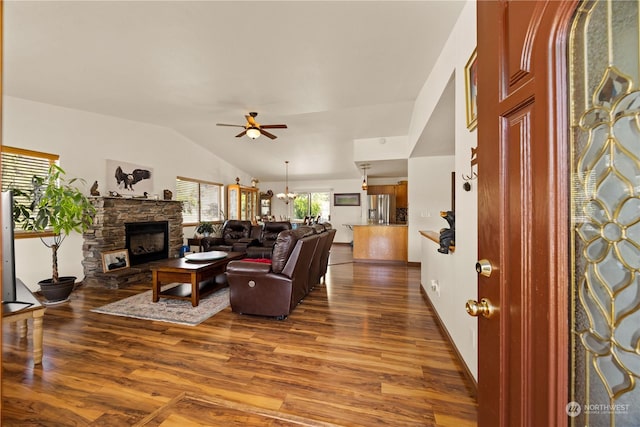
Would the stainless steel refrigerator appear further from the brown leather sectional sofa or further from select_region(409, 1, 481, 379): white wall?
the brown leather sectional sofa

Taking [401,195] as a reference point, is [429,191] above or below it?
below

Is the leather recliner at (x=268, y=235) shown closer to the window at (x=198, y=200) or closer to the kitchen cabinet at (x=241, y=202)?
the window at (x=198, y=200)

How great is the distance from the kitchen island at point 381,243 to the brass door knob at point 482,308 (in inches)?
202

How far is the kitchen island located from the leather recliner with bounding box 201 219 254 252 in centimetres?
253

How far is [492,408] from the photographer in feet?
2.41

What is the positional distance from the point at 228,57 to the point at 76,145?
10.7 ft

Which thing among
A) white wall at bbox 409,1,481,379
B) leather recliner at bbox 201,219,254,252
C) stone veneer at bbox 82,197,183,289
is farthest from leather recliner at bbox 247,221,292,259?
white wall at bbox 409,1,481,379

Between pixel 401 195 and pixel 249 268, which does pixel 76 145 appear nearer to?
pixel 249 268

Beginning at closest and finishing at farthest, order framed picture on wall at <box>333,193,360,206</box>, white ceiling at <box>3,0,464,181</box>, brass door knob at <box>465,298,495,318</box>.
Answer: brass door knob at <box>465,298,495,318</box>
white ceiling at <box>3,0,464,181</box>
framed picture on wall at <box>333,193,360,206</box>

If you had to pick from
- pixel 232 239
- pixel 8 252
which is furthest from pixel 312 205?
pixel 8 252

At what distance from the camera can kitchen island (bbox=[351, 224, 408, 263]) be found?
5.75 meters

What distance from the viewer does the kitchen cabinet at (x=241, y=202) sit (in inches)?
316

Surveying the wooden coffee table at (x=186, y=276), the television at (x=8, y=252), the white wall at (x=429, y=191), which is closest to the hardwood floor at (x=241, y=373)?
the wooden coffee table at (x=186, y=276)

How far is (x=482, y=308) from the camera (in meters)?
0.76
